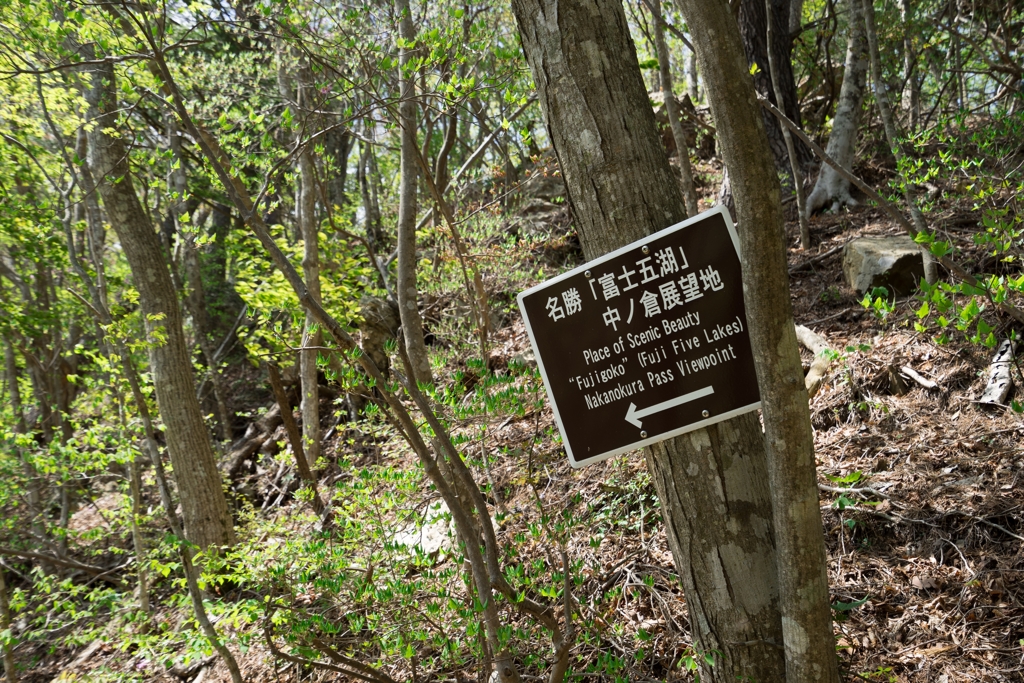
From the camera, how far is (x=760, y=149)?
151 cm

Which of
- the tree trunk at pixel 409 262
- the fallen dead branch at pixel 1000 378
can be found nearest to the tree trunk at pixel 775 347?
the fallen dead branch at pixel 1000 378

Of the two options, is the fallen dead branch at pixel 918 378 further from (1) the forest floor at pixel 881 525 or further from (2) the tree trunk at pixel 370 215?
(2) the tree trunk at pixel 370 215

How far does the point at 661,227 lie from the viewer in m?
1.82

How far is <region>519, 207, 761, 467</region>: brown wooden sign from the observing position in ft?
5.73

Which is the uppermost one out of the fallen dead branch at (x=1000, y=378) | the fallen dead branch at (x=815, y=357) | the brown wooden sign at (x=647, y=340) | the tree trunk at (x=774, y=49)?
the tree trunk at (x=774, y=49)

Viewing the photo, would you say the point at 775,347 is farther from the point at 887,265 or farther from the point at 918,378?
the point at 887,265

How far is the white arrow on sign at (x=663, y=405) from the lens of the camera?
1.78m

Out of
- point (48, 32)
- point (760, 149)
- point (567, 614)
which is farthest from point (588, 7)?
point (48, 32)

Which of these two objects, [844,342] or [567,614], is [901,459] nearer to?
[844,342]

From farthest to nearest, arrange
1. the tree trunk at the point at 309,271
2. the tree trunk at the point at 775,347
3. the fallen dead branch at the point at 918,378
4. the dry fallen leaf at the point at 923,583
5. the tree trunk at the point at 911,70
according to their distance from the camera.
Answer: the tree trunk at the point at 911,70 → the tree trunk at the point at 309,271 → the fallen dead branch at the point at 918,378 → the dry fallen leaf at the point at 923,583 → the tree trunk at the point at 775,347

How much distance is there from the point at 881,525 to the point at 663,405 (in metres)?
2.46

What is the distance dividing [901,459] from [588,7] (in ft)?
11.1

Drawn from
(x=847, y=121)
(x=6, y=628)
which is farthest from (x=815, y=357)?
(x=6, y=628)

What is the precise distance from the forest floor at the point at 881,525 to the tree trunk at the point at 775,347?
1.91 feet
